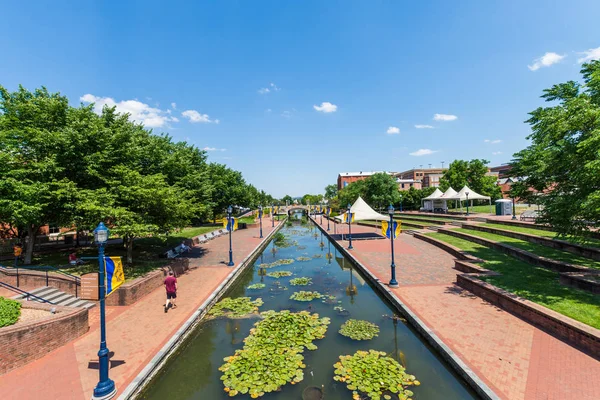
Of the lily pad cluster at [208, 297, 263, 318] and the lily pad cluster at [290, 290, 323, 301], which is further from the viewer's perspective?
the lily pad cluster at [290, 290, 323, 301]

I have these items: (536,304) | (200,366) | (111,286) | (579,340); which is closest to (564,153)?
(536,304)

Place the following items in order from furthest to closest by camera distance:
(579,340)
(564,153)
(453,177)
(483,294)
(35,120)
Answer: (453,177) → (35,120) → (483,294) → (564,153) → (579,340)

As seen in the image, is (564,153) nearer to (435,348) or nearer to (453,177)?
(435,348)

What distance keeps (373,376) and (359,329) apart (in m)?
2.73

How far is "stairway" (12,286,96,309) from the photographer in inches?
425

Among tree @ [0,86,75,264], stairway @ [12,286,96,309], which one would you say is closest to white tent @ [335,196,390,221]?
stairway @ [12,286,96,309]

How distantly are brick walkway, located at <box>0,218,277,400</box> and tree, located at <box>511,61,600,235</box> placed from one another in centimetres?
1361

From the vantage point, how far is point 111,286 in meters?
7.00

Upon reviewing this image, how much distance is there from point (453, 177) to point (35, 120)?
54.8 meters

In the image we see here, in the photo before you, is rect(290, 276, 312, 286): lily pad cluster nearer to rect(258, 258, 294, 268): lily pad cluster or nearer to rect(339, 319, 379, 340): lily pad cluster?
rect(258, 258, 294, 268): lily pad cluster

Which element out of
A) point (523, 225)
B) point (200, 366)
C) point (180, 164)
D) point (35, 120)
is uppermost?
point (35, 120)

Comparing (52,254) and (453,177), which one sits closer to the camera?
(52,254)

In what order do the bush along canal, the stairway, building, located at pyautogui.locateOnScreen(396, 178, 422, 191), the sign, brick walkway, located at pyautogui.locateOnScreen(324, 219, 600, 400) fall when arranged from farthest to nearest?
1. building, located at pyautogui.locateOnScreen(396, 178, 422, 191)
2. the sign
3. the stairway
4. the bush along canal
5. brick walkway, located at pyautogui.locateOnScreen(324, 219, 600, 400)

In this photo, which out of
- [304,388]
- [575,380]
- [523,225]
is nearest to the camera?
[575,380]
